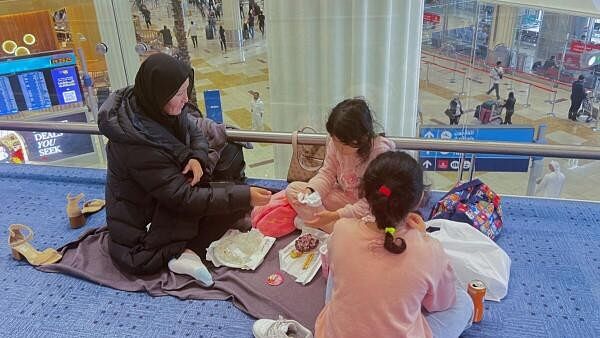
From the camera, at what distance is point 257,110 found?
3254 mm

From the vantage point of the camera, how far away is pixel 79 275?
1.76m

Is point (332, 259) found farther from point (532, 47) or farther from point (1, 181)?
point (532, 47)

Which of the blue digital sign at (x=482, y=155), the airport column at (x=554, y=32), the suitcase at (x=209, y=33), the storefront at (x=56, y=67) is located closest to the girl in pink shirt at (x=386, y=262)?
the blue digital sign at (x=482, y=155)

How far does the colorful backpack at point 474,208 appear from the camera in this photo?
1.82 meters

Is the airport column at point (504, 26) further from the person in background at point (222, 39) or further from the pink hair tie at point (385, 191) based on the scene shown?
the pink hair tie at point (385, 191)

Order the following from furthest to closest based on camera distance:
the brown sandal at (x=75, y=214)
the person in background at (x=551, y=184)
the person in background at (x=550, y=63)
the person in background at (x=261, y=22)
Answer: the person in background at (x=550, y=63), the person in background at (x=261, y=22), the person in background at (x=551, y=184), the brown sandal at (x=75, y=214)

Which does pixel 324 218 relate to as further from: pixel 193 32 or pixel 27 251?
pixel 193 32

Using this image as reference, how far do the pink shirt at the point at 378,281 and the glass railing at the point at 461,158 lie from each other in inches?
14.0

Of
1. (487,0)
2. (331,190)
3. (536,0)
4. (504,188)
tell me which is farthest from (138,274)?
(536,0)

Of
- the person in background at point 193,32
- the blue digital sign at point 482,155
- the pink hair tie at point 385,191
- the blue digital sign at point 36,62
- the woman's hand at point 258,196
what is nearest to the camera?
the pink hair tie at point 385,191

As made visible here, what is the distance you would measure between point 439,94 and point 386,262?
2.22 metres

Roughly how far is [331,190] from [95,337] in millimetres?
977

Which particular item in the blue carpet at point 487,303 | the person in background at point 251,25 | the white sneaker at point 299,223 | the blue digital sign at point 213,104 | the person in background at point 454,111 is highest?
the person in background at point 251,25

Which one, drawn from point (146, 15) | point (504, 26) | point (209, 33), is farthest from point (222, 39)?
point (504, 26)
